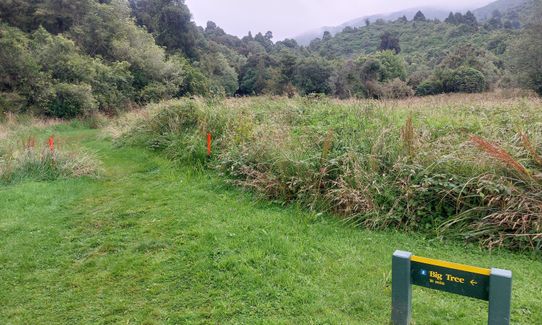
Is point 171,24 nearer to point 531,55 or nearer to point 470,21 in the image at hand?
point 531,55

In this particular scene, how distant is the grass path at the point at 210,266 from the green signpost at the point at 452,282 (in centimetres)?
34

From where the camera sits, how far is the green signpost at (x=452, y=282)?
64.8 inches

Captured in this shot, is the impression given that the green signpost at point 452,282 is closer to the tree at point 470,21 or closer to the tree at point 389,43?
the tree at point 389,43

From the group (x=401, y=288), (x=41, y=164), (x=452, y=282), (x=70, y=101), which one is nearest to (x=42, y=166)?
(x=41, y=164)

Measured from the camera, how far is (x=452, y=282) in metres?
1.74

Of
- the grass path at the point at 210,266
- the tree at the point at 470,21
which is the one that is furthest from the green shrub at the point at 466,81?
the tree at the point at 470,21

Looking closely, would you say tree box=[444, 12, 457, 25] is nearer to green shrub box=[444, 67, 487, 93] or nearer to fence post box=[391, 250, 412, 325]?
green shrub box=[444, 67, 487, 93]

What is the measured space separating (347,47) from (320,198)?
4598 centimetres

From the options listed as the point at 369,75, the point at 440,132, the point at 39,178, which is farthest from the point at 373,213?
the point at 369,75

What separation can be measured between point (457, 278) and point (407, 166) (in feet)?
7.10

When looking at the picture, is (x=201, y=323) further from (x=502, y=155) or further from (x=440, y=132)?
(x=440, y=132)

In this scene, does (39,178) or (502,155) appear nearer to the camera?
(502,155)

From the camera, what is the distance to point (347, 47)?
46.4m

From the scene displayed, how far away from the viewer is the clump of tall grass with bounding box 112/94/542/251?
3246 mm
